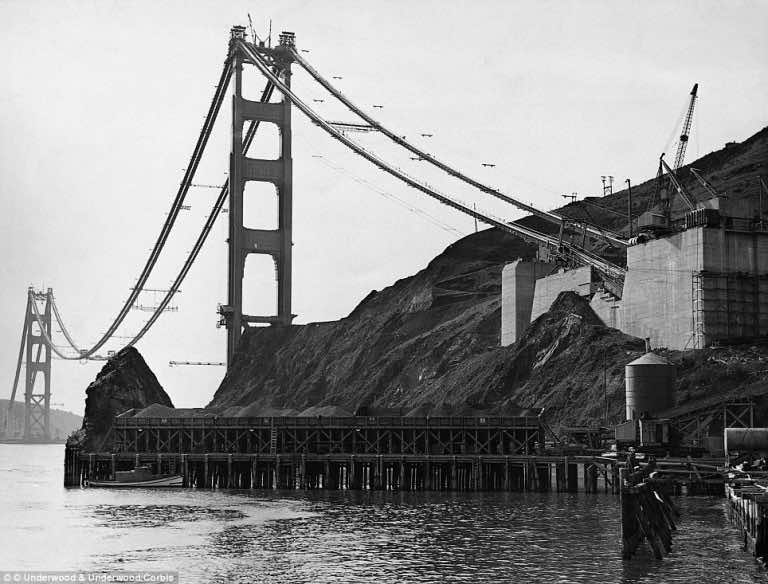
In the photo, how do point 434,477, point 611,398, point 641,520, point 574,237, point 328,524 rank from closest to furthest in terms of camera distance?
point 641,520 → point 328,524 → point 434,477 → point 611,398 → point 574,237

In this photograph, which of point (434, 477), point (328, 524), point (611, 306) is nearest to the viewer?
point (328, 524)

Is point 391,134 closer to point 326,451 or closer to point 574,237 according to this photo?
point 574,237

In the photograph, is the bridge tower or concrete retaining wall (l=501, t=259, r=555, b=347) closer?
concrete retaining wall (l=501, t=259, r=555, b=347)

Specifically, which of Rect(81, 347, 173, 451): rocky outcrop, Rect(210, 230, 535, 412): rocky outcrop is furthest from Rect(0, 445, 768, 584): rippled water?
Rect(210, 230, 535, 412): rocky outcrop

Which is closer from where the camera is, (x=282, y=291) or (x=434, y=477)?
(x=434, y=477)

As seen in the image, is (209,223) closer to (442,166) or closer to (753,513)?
(442,166)

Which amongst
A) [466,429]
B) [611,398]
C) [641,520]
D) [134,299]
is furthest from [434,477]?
[134,299]

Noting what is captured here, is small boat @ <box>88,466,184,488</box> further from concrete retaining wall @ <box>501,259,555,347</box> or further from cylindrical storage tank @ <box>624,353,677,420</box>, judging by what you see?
concrete retaining wall @ <box>501,259,555,347</box>

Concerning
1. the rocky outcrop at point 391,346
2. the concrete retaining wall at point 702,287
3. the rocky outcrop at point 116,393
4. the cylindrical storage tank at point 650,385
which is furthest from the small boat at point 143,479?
the concrete retaining wall at point 702,287
